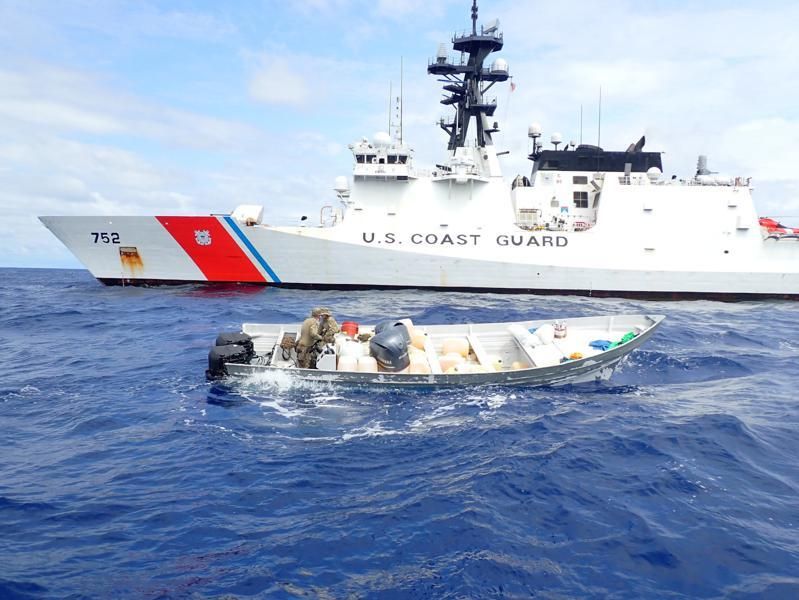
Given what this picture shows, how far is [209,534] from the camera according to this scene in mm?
4809

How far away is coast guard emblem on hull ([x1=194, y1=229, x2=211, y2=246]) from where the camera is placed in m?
22.2

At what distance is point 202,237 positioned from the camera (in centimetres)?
2234

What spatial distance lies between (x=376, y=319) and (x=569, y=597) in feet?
39.7

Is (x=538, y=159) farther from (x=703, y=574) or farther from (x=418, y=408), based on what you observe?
(x=703, y=574)

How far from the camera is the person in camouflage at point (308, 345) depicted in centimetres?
897

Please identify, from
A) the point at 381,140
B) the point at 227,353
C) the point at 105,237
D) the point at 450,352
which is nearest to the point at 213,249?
the point at 105,237

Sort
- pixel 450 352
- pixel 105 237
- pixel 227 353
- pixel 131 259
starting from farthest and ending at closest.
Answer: pixel 131 259 → pixel 105 237 → pixel 450 352 → pixel 227 353

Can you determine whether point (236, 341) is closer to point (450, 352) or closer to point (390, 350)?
point (390, 350)

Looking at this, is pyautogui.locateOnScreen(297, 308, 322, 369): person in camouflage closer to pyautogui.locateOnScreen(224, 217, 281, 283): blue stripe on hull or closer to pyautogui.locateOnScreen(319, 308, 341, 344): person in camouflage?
pyautogui.locateOnScreen(319, 308, 341, 344): person in camouflage

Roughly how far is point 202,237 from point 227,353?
14.8 m

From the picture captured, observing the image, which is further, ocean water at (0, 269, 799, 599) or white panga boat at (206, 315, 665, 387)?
white panga boat at (206, 315, 665, 387)

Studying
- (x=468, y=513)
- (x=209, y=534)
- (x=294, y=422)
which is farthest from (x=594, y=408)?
(x=209, y=534)

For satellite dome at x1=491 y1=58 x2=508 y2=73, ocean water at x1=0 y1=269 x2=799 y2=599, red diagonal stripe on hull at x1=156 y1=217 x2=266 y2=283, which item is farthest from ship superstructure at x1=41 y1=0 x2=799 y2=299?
ocean water at x1=0 y1=269 x2=799 y2=599

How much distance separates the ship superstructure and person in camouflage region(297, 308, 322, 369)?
13.8m
